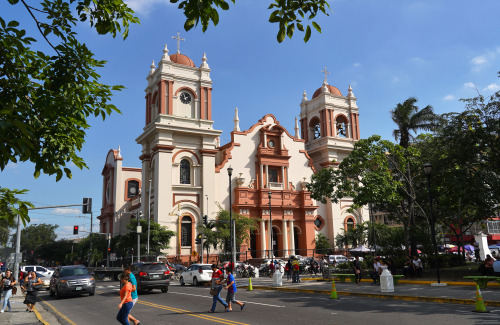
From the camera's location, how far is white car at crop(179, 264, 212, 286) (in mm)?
25281

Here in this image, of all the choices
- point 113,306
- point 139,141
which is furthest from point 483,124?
point 139,141

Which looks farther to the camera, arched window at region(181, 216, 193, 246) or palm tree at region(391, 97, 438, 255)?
arched window at region(181, 216, 193, 246)

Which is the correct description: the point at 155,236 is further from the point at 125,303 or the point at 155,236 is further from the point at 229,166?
the point at 125,303

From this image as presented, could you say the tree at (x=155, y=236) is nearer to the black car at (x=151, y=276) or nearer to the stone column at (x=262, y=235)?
the stone column at (x=262, y=235)

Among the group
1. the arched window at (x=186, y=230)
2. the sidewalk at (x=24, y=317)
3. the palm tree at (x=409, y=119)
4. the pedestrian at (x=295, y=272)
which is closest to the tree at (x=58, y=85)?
the sidewalk at (x=24, y=317)

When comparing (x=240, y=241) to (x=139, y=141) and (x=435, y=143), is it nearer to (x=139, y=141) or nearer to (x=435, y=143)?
(x=139, y=141)

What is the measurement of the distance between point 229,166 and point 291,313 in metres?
36.0

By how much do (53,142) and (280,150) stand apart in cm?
4552

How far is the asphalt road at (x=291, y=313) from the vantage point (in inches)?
421

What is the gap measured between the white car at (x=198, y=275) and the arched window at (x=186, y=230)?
16204 millimetres

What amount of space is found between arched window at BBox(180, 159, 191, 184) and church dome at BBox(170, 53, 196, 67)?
11.9 meters

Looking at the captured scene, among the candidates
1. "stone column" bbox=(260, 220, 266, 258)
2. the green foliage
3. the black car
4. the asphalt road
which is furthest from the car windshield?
the green foliage

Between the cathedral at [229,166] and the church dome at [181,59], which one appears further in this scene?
the church dome at [181,59]

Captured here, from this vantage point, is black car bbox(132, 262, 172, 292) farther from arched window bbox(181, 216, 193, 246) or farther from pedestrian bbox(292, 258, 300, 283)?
arched window bbox(181, 216, 193, 246)
